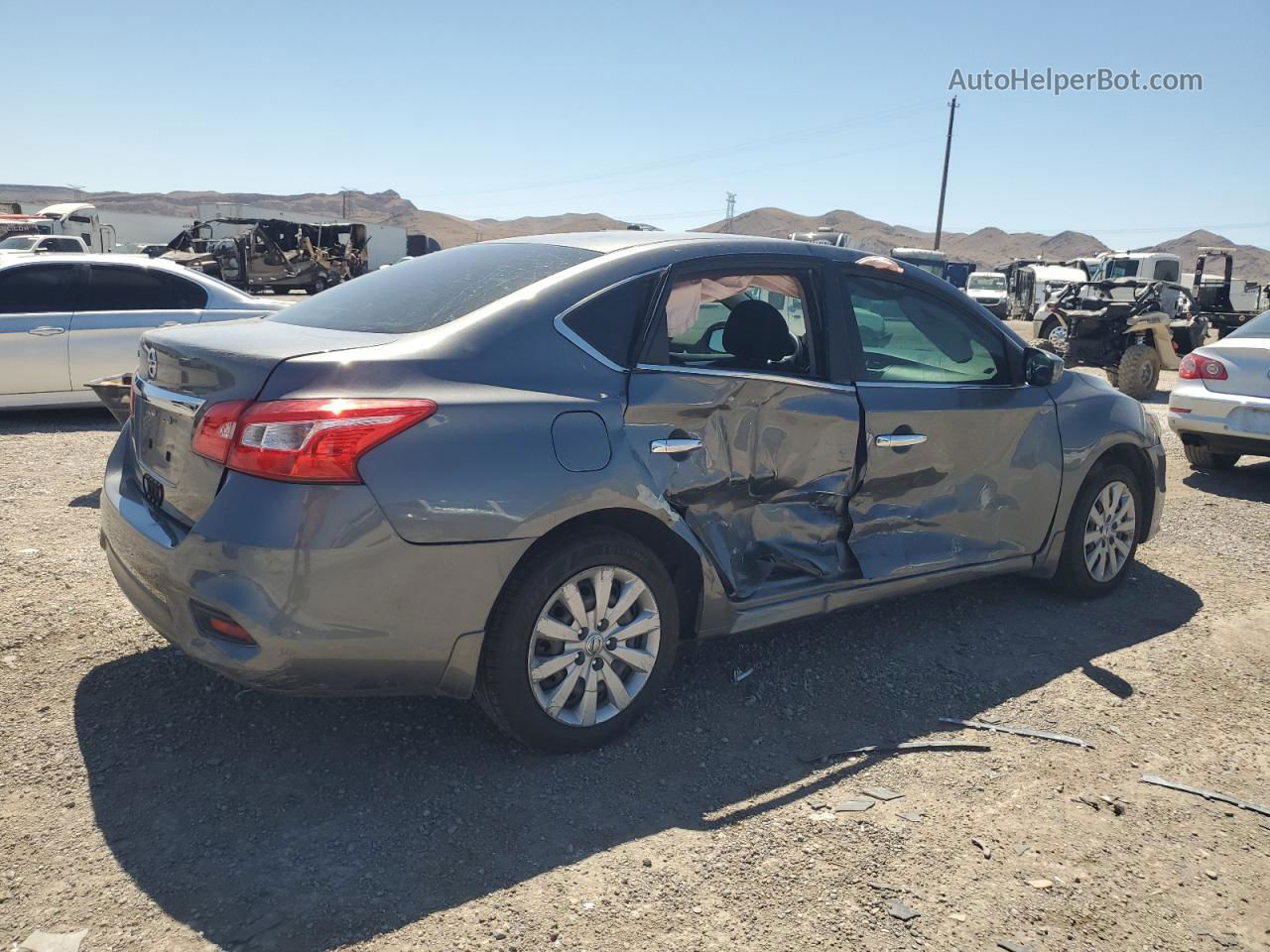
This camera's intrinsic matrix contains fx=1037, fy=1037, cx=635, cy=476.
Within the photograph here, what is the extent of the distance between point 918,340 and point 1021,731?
166 centimetres

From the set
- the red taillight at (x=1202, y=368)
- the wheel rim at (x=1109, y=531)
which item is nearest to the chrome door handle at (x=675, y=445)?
the wheel rim at (x=1109, y=531)

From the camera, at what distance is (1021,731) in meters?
3.75

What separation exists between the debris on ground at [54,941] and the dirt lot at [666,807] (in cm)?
3

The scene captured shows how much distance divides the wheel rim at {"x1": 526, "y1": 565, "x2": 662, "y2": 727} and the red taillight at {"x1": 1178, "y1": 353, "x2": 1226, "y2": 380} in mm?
6686

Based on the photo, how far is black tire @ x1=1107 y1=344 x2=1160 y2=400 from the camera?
48.4 ft

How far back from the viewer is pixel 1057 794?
331 cm

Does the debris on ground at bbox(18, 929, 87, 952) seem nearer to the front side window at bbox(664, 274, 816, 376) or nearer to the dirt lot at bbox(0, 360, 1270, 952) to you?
the dirt lot at bbox(0, 360, 1270, 952)

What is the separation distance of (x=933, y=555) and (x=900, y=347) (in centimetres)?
88

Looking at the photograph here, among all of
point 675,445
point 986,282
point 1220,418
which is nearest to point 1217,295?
point 986,282

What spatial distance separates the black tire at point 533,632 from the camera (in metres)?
3.10

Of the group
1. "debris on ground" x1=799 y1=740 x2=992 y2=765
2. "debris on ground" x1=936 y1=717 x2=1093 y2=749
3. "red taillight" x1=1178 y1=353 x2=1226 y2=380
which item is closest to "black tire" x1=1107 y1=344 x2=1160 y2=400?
"red taillight" x1=1178 y1=353 x2=1226 y2=380

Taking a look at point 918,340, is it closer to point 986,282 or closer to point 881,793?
point 881,793

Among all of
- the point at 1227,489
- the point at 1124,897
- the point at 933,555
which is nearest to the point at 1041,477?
the point at 933,555

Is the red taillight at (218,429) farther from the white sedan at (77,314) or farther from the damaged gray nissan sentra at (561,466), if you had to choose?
the white sedan at (77,314)
